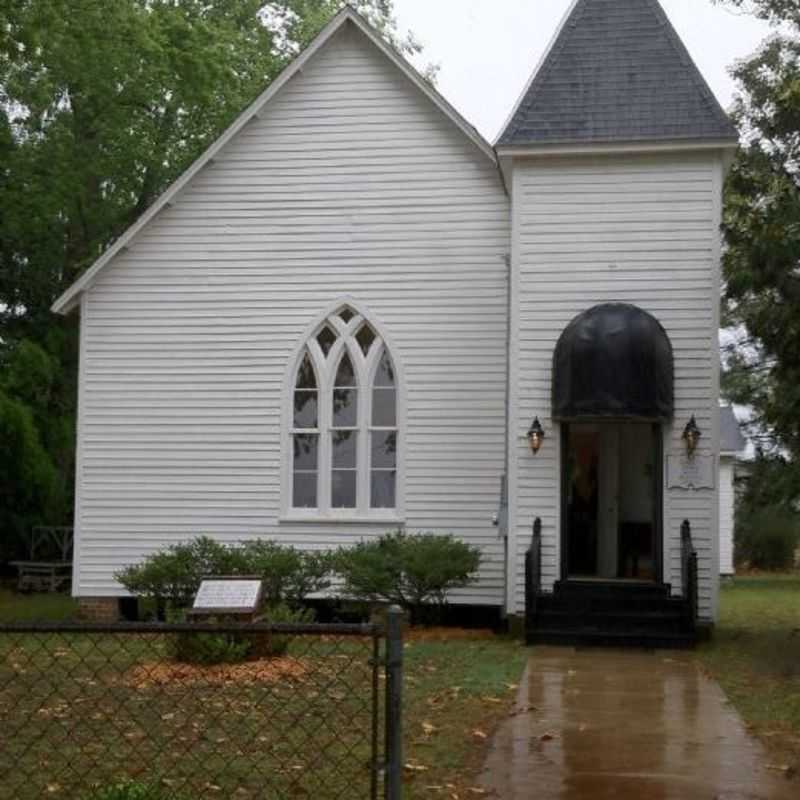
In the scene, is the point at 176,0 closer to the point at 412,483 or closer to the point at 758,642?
the point at 412,483

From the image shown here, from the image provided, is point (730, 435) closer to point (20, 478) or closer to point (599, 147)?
point (20, 478)

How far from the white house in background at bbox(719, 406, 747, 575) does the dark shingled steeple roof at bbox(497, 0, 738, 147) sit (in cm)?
1855

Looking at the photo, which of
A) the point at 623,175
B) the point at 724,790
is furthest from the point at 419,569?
the point at 724,790

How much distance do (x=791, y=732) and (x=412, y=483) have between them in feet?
30.3

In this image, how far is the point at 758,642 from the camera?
17.7 metres

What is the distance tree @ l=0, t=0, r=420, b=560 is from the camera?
97.4 ft

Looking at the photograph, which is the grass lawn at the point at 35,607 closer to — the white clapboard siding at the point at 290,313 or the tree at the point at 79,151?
the white clapboard siding at the point at 290,313

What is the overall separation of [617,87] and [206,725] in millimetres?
11506

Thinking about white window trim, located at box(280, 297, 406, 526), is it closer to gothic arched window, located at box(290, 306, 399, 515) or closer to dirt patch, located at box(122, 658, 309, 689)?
gothic arched window, located at box(290, 306, 399, 515)

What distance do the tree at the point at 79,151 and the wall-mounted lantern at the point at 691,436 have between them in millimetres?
15052

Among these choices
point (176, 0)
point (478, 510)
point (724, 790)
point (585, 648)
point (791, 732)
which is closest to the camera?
point (724, 790)

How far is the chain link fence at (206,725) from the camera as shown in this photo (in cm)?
574

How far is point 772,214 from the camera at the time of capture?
16297 millimetres

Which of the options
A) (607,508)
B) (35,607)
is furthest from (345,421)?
(35,607)
